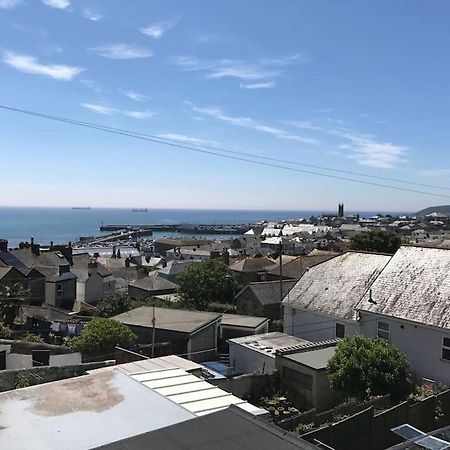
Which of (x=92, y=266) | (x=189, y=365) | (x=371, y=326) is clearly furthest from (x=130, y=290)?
(x=189, y=365)

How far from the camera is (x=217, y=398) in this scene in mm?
10617

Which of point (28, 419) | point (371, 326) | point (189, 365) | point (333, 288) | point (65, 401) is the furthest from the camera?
point (333, 288)

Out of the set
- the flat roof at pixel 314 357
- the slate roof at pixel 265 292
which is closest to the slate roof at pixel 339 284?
the flat roof at pixel 314 357

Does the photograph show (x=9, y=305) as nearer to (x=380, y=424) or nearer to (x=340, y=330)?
(x=340, y=330)

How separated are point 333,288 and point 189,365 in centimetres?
1257

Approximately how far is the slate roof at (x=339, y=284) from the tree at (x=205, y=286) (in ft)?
45.2

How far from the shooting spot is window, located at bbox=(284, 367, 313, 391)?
19281mm

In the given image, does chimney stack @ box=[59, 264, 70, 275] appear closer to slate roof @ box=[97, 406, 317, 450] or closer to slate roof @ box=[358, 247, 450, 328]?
slate roof @ box=[358, 247, 450, 328]

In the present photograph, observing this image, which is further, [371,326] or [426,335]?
[371,326]

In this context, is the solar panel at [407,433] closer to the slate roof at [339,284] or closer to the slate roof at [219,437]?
the slate roof at [219,437]

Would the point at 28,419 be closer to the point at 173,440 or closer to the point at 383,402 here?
the point at 173,440

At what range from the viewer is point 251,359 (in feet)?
75.9

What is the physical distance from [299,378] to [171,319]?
10.2 metres

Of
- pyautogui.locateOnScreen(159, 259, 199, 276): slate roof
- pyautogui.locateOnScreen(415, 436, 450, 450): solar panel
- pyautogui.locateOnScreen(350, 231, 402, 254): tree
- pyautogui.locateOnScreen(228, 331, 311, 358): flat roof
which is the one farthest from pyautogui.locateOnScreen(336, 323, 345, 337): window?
pyautogui.locateOnScreen(159, 259, 199, 276): slate roof
